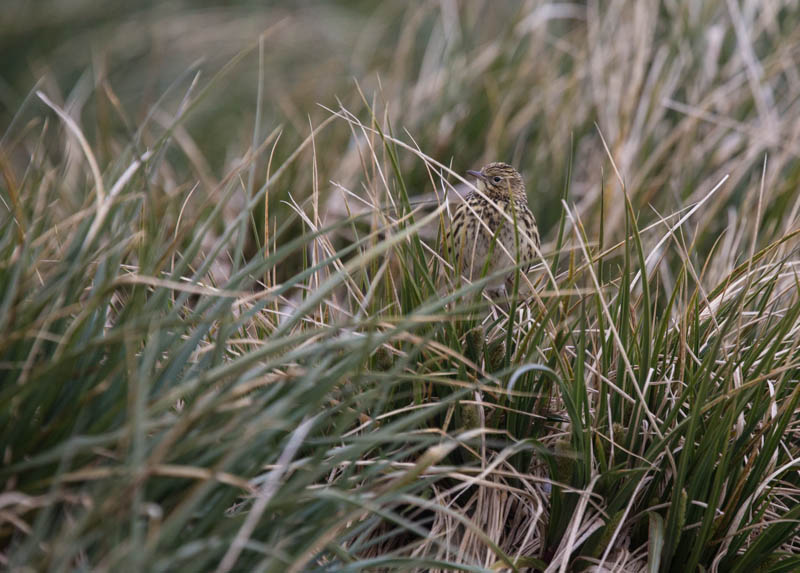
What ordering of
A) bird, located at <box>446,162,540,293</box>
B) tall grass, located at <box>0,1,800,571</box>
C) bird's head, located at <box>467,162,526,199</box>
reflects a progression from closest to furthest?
1. tall grass, located at <box>0,1,800,571</box>
2. bird, located at <box>446,162,540,293</box>
3. bird's head, located at <box>467,162,526,199</box>

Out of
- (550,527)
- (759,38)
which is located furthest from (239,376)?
(759,38)

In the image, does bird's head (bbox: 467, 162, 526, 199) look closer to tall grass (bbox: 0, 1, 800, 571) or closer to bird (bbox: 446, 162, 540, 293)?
bird (bbox: 446, 162, 540, 293)

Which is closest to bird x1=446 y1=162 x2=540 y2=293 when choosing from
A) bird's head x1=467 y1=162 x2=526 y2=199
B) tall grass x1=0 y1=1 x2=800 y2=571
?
bird's head x1=467 y1=162 x2=526 y2=199

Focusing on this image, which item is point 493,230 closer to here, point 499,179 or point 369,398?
point 499,179

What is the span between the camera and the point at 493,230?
13.3 feet

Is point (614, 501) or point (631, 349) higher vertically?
point (631, 349)

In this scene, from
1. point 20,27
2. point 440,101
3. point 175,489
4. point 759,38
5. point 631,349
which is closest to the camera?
point 175,489

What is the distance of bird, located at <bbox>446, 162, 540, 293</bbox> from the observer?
12.0ft

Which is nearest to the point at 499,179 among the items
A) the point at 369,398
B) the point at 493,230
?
the point at 493,230

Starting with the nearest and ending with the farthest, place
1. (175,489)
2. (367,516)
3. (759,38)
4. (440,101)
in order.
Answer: (175,489) → (367,516) → (440,101) → (759,38)

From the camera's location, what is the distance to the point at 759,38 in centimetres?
632

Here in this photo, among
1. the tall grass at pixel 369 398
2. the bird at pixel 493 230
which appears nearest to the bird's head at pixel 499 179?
the bird at pixel 493 230

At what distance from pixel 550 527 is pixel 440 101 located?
11.3 feet

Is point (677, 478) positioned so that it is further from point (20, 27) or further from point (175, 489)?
point (20, 27)
